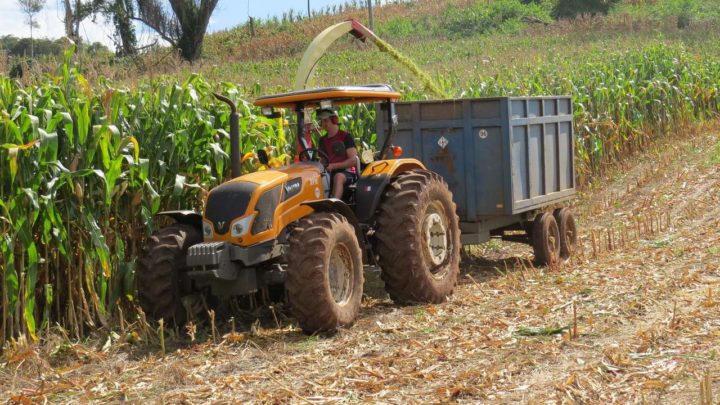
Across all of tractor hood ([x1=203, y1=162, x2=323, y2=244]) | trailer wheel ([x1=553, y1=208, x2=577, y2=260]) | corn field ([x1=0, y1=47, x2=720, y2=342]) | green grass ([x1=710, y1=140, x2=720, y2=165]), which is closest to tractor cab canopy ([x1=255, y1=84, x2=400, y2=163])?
corn field ([x1=0, y1=47, x2=720, y2=342])

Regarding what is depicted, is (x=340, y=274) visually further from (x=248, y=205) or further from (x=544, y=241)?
(x=544, y=241)

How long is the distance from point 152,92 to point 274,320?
7.83ft

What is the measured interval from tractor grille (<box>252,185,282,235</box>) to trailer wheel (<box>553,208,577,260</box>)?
4.22m

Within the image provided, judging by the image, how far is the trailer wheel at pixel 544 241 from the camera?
962 centimetres

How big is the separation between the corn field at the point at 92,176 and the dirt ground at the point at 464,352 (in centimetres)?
46

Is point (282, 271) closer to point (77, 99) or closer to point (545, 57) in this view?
point (77, 99)

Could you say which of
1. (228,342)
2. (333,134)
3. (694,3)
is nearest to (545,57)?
(333,134)

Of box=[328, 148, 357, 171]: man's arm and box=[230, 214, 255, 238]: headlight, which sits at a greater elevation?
box=[328, 148, 357, 171]: man's arm

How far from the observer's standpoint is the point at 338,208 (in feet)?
23.7

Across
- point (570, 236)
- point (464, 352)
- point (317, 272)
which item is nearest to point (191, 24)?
point (570, 236)

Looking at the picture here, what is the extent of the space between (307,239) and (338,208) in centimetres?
68

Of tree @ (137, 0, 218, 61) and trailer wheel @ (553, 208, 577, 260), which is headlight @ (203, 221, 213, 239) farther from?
tree @ (137, 0, 218, 61)

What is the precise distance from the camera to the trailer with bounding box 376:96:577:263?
30.2 feet

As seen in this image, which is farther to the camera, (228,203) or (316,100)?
(316,100)
